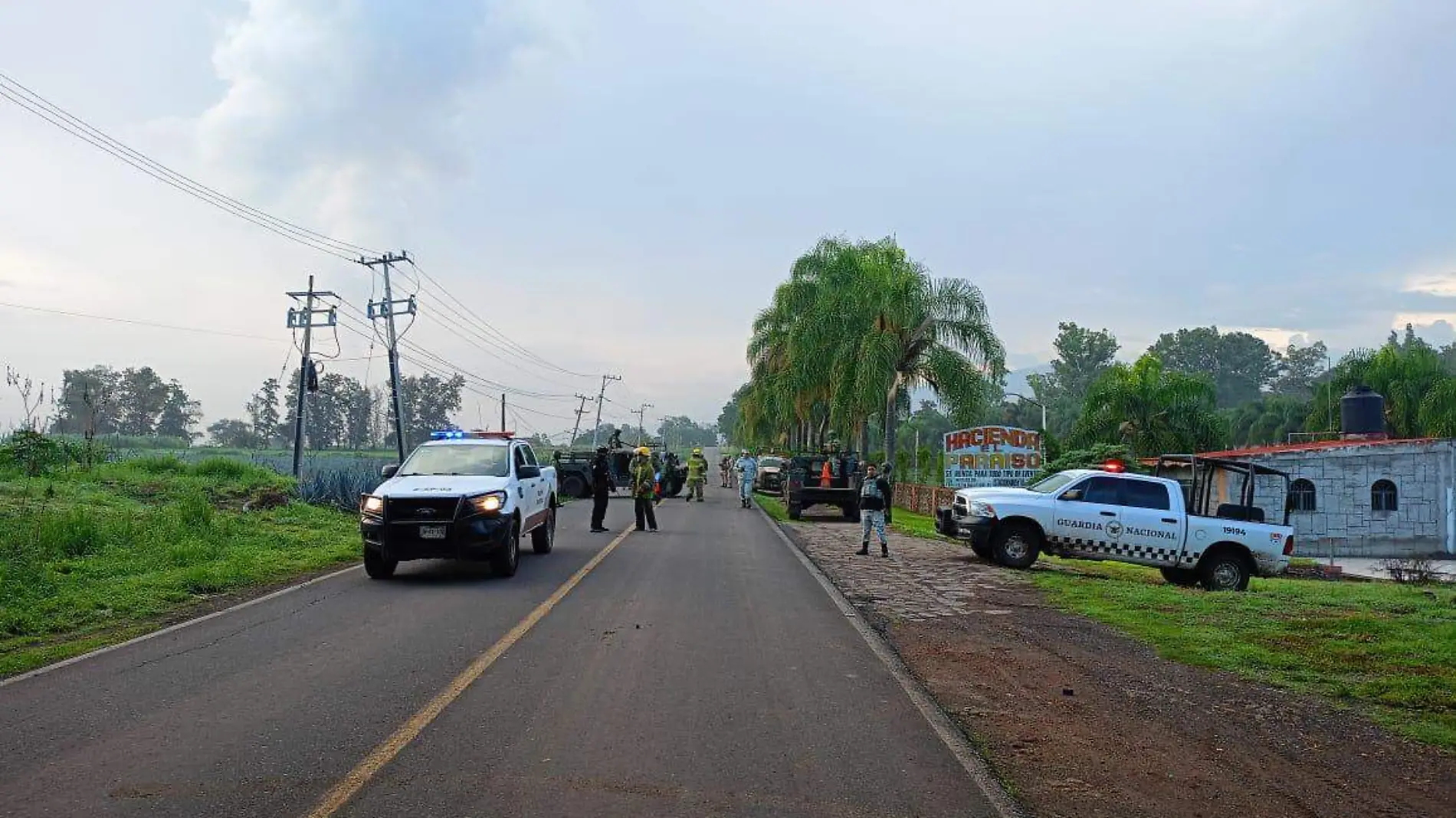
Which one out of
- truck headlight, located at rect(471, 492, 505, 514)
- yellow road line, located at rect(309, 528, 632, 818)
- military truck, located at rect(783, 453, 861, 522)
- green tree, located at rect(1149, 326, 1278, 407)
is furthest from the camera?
green tree, located at rect(1149, 326, 1278, 407)

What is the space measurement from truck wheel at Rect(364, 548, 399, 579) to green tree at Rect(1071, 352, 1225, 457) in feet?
114

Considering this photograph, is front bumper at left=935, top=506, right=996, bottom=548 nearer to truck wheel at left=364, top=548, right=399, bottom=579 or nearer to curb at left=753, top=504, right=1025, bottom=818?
curb at left=753, top=504, right=1025, bottom=818

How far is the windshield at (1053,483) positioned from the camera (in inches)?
676

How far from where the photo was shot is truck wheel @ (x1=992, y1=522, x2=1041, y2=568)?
16828 mm

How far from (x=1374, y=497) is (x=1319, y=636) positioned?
24029 mm

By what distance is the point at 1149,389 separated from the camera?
42.8m

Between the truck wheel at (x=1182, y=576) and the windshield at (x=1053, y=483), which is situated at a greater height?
the windshield at (x=1053, y=483)

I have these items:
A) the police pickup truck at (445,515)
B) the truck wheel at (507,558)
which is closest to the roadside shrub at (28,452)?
the police pickup truck at (445,515)

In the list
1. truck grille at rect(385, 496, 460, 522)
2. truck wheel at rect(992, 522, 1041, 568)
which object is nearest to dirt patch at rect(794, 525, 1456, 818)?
truck grille at rect(385, 496, 460, 522)

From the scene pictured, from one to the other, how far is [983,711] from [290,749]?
174 inches

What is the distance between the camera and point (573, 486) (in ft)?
121

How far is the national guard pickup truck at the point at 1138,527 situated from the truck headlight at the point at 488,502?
7.86m

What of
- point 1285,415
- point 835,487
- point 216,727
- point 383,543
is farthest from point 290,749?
point 1285,415

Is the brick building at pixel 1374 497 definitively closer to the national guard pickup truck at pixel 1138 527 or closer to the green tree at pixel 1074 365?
the national guard pickup truck at pixel 1138 527
